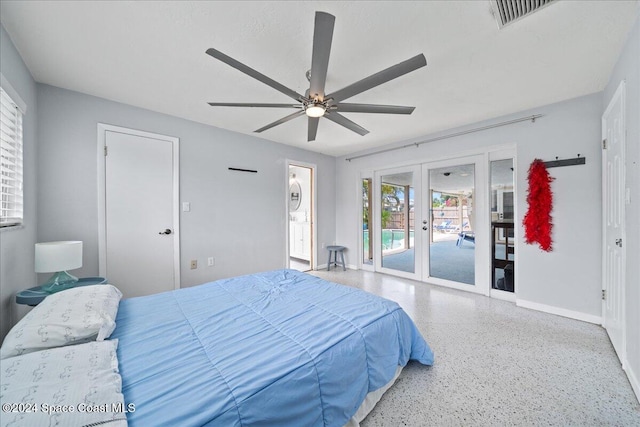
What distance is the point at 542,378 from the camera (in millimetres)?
1789

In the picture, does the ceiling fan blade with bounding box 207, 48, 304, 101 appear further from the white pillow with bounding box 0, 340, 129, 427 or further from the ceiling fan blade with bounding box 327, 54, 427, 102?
the white pillow with bounding box 0, 340, 129, 427

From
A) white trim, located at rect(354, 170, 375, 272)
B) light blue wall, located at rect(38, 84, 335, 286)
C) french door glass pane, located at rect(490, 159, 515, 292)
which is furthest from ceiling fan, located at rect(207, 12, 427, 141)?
white trim, located at rect(354, 170, 375, 272)

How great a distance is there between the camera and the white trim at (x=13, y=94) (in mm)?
1641

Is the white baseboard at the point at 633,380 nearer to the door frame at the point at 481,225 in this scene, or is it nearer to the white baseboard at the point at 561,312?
the white baseboard at the point at 561,312

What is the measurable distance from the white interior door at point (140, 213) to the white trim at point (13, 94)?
77 cm

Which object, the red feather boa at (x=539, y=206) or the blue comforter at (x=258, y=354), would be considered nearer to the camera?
the blue comforter at (x=258, y=354)

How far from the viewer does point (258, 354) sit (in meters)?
1.19

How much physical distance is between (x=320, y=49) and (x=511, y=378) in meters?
2.56

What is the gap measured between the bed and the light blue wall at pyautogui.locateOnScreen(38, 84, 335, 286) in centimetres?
151

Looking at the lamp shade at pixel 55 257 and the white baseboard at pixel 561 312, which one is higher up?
the lamp shade at pixel 55 257

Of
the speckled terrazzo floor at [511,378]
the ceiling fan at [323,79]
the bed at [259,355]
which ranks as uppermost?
the ceiling fan at [323,79]

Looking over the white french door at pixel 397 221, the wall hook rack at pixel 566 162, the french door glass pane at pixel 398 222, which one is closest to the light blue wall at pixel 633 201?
the wall hook rack at pixel 566 162

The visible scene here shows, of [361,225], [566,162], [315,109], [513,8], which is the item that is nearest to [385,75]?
[315,109]

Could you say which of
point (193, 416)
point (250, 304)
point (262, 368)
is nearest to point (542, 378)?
point (262, 368)
